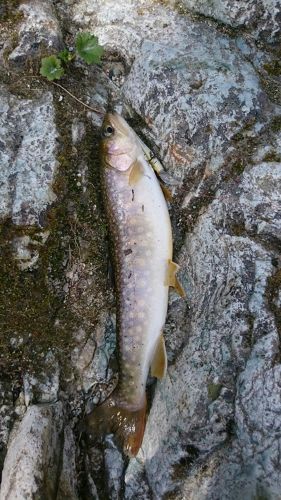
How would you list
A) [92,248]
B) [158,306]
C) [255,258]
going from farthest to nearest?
[92,248]
[158,306]
[255,258]

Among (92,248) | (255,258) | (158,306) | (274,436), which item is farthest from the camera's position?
(92,248)

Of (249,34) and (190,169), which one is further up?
(249,34)

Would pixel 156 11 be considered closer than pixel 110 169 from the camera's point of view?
No

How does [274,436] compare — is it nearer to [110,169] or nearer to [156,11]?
[110,169]

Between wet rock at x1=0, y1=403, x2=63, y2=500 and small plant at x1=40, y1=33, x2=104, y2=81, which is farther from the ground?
small plant at x1=40, y1=33, x2=104, y2=81

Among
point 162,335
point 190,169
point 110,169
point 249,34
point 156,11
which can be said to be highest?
point 249,34

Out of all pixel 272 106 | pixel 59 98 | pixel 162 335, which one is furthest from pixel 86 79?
pixel 162 335

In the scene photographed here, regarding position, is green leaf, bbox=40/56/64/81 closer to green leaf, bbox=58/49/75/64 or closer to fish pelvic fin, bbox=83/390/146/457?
green leaf, bbox=58/49/75/64

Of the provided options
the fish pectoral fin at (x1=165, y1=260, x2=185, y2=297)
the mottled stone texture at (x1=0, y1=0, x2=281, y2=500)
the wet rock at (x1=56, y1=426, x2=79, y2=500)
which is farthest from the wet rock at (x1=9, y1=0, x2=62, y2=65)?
the wet rock at (x1=56, y1=426, x2=79, y2=500)
